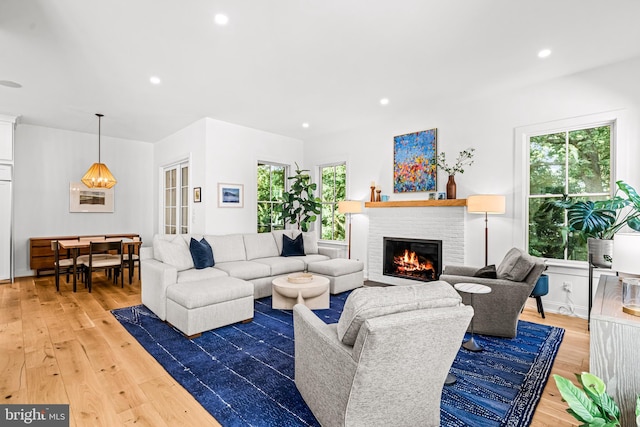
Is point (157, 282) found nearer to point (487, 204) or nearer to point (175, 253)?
point (175, 253)

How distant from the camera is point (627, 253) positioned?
70.4 inches

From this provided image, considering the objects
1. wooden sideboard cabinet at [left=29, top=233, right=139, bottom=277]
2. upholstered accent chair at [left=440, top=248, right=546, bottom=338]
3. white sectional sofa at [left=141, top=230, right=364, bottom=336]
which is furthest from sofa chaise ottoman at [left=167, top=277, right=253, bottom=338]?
wooden sideboard cabinet at [left=29, top=233, right=139, bottom=277]

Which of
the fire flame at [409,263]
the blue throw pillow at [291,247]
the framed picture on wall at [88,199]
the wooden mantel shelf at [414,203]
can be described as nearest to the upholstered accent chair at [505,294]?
the wooden mantel shelf at [414,203]

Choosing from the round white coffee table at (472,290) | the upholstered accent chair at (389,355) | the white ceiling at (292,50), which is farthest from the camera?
the round white coffee table at (472,290)

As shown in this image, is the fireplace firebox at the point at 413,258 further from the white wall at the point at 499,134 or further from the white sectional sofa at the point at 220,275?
the white sectional sofa at the point at 220,275

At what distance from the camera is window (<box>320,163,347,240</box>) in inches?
245

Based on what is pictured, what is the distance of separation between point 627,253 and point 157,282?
3.92m

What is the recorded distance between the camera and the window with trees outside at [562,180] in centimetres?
360

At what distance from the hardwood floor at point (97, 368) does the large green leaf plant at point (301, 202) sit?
3056 mm

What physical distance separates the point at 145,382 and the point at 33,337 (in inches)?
65.6

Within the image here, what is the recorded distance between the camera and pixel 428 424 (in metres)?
1.77

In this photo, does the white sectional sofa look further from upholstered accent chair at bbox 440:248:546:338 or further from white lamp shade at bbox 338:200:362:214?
upholstered accent chair at bbox 440:248:546:338

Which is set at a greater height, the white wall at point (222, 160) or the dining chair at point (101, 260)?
the white wall at point (222, 160)

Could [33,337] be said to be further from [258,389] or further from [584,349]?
[584,349]
